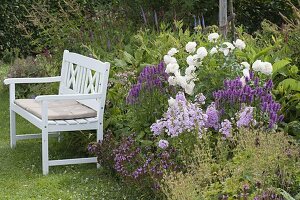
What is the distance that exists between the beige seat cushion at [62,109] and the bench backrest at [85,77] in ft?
0.29

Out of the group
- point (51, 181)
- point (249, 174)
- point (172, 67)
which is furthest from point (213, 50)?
point (51, 181)

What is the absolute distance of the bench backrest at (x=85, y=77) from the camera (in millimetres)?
6273

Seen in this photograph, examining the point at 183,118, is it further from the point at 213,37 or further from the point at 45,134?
the point at 45,134

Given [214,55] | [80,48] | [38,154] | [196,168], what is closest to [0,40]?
[80,48]

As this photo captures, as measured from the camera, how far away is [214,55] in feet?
19.9

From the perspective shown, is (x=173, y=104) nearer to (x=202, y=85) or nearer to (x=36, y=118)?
(x=202, y=85)

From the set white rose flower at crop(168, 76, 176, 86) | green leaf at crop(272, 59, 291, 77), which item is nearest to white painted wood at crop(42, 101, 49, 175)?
white rose flower at crop(168, 76, 176, 86)

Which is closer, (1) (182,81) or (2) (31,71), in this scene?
(1) (182,81)

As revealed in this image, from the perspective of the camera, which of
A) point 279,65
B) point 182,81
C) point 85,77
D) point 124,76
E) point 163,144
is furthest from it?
point 85,77

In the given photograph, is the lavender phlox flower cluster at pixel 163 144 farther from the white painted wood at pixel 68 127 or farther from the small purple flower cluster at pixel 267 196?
the small purple flower cluster at pixel 267 196

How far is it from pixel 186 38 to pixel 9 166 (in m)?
2.25

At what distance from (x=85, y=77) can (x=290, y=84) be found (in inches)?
82.9

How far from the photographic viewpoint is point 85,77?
22.8 ft

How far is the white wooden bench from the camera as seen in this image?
6.10m
